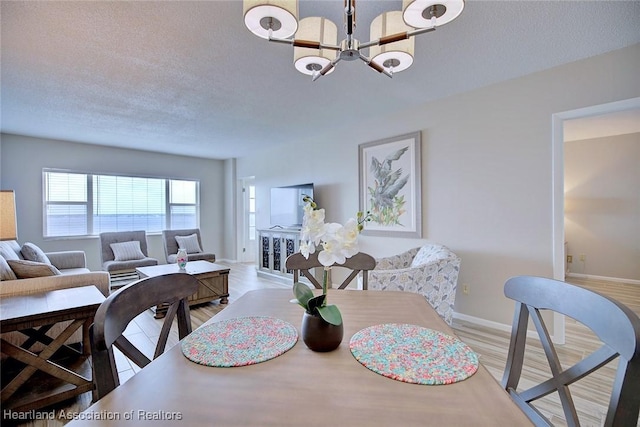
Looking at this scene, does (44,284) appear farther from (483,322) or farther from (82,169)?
(82,169)

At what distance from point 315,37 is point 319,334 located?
1.51 m

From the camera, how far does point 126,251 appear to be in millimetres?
4773

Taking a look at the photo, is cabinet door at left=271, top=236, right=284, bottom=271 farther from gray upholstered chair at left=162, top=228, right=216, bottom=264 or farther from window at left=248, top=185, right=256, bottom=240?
window at left=248, top=185, right=256, bottom=240

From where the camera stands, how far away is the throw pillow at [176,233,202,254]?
211 inches

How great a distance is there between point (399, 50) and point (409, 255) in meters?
2.20

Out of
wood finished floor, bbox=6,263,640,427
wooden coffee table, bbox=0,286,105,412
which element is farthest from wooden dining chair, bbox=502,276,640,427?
wooden coffee table, bbox=0,286,105,412

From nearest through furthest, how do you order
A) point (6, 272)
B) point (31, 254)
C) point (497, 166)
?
point (6, 272) → point (497, 166) → point (31, 254)

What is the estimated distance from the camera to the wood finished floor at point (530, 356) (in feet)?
5.62

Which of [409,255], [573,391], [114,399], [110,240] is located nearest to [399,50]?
[114,399]

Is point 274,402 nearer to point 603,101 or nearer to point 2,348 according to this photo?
point 2,348

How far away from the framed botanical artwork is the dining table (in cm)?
256

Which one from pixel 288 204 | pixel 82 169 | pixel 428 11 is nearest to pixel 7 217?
pixel 428 11

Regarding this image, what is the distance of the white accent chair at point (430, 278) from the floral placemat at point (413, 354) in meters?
1.23

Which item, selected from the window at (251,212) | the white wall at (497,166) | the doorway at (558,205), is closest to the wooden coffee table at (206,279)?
the white wall at (497,166)
